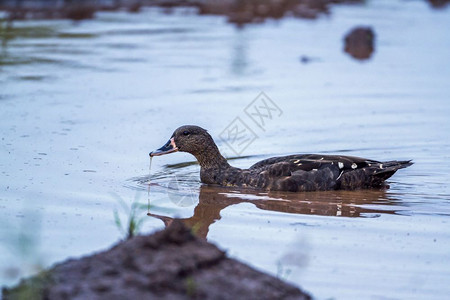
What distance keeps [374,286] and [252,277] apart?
1.23m

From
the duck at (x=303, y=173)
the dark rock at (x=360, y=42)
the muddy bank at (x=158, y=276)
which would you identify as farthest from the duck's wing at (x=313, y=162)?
the dark rock at (x=360, y=42)

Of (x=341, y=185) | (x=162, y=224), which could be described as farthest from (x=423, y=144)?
(x=162, y=224)

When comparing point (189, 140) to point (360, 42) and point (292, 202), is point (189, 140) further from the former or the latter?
point (360, 42)

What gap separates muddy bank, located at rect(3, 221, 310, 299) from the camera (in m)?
4.82

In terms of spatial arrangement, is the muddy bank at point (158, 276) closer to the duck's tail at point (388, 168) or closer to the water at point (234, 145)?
the water at point (234, 145)

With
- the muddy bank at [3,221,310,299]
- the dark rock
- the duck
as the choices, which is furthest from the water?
the muddy bank at [3,221,310,299]

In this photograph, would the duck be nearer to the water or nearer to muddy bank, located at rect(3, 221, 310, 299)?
the water

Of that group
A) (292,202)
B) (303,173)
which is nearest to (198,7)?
(303,173)

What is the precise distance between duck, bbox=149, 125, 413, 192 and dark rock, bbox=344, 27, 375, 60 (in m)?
9.32

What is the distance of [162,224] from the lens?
7680 millimetres

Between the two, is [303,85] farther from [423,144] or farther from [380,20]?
[380,20]

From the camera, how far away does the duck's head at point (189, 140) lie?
9.86 m

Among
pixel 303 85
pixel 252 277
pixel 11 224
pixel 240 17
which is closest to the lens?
pixel 252 277

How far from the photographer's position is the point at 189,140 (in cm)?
991
